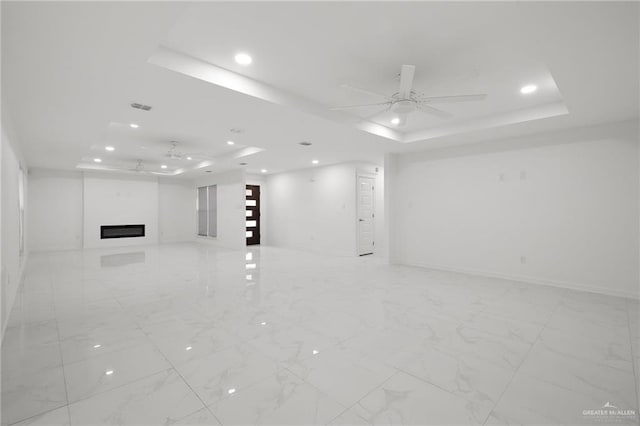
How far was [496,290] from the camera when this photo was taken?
4508 millimetres

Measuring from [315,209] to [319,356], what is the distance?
6.77 m

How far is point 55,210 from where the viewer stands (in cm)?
952

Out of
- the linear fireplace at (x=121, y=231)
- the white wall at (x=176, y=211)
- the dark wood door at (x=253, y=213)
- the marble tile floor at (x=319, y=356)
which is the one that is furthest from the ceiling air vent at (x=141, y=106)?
the white wall at (x=176, y=211)

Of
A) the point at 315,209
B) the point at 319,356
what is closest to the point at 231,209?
the point at 315,209

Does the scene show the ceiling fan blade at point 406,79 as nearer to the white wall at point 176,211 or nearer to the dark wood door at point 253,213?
the dark wood door at point 253,213

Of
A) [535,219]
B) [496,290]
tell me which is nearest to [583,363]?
[496,290]

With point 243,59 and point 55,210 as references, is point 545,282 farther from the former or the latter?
point 55,210

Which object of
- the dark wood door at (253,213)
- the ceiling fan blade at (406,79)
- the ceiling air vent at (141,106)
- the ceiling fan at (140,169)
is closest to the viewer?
the ceiling fan blade at (406,79)

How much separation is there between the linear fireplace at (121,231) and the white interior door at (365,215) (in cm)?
822

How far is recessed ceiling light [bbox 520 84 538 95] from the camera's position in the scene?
363cm

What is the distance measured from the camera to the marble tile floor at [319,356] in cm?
183

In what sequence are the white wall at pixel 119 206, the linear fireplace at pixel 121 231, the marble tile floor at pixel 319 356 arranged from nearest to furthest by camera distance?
the marble tile floor at pixel 319 356, the white wall at pixel 119 206, the linear fireplace at pixel 121 231

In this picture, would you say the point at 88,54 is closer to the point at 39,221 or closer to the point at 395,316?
the point at 395,316

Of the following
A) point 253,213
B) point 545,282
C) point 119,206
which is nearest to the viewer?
point 545,282
